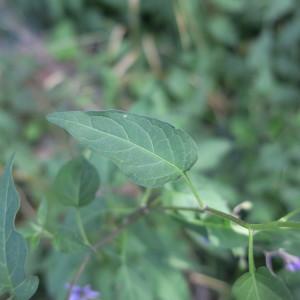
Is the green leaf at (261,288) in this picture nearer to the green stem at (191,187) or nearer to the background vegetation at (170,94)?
the green stem at (191,187)

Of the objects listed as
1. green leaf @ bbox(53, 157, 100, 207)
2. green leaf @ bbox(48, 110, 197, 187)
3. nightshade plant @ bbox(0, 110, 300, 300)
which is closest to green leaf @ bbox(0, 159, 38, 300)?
nightshade plant @ bbox(0, 110, 300, 300)

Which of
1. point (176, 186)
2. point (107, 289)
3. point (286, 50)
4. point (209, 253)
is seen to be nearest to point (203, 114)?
point (286, 50)

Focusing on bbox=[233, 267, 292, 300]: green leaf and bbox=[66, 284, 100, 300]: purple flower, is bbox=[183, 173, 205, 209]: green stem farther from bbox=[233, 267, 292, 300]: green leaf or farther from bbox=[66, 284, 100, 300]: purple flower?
Answer: bbox=[66, 284, 100, 300]: purple flower

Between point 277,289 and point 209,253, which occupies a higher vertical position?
point 277,289

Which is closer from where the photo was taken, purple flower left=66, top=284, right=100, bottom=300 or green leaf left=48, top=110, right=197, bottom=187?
green leaf left=48, top=110, right=197, bottom=187

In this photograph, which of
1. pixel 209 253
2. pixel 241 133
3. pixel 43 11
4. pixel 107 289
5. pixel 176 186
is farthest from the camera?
pixel 43 11

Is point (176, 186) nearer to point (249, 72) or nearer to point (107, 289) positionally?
point (107, 289)

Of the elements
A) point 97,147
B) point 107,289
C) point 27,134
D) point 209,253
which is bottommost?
point 209,253
